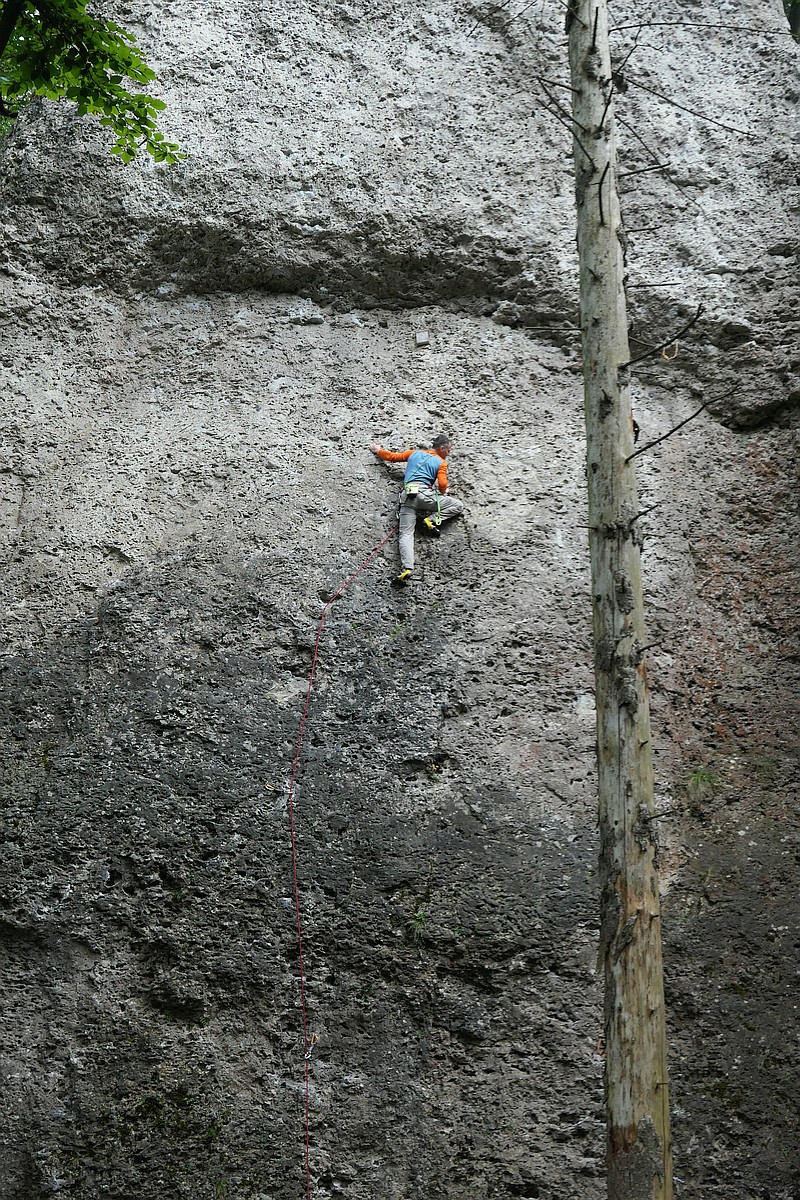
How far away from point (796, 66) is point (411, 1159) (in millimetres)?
9060

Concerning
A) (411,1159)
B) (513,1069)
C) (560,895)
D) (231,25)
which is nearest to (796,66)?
(231,25)

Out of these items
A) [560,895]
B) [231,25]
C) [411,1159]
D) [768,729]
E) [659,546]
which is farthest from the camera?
[231,25]

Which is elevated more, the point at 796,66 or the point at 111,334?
the point at 796,66

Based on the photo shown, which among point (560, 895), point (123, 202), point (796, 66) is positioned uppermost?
point (796, 66)

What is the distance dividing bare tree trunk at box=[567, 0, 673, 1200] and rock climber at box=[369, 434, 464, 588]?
2255 millimetres

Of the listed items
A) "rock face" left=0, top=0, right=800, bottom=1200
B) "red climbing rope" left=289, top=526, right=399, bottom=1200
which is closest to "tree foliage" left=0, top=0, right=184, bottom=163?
"rock face" left=0, top=0, right=800, bottom=1200

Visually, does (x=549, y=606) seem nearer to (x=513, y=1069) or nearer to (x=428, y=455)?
(x=428, y=455)

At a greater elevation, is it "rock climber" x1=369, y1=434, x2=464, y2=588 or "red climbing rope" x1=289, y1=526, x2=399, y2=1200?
"rock climber" x1=369, y1=434, x2=464, y2=588

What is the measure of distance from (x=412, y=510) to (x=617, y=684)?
3.02 m

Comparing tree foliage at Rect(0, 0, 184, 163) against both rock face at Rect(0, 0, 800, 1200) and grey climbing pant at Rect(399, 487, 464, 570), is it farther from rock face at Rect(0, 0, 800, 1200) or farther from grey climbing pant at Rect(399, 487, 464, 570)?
grey climbing pant at Rect(399, 487, 464, 570)

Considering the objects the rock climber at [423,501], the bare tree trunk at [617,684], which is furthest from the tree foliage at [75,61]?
the bare tree trunk at [617,684]

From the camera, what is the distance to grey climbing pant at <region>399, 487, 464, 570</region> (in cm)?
707

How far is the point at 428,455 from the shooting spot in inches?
284

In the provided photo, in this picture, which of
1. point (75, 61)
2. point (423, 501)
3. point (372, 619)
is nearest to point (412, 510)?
point (423, 501)
